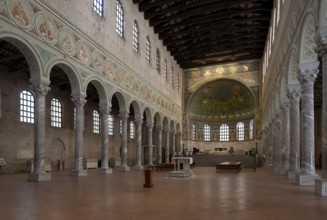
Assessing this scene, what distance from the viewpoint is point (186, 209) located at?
7773 mm

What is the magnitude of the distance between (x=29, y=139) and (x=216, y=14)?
1965cm

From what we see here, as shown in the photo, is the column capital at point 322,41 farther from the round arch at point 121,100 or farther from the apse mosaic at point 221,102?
the apse mosaic at point 221,102

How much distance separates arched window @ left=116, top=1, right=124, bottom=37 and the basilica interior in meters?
0.16

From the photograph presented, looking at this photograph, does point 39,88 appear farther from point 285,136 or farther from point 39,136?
point 285,136

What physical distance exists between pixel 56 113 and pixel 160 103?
11.7 metres

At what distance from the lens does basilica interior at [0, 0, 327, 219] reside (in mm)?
9867

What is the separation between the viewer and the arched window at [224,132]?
4928 cm

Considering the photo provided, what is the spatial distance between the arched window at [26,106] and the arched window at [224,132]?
3143 cm

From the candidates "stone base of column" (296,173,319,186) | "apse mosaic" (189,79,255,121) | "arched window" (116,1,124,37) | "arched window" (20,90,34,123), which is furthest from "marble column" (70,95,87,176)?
"apse mosaic" (189,79,255,121)

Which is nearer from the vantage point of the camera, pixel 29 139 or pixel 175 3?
pixel 29 139

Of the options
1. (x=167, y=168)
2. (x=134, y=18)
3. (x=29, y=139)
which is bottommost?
(x=167, y=168)

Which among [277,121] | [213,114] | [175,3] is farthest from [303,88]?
[213,114]

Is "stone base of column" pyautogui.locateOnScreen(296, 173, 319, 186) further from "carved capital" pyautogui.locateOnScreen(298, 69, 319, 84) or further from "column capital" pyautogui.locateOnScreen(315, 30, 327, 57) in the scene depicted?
"column capital" pyautogui.locateOnScreen(315, 30, 327, 57)

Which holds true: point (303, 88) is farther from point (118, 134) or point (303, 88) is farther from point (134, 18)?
point (118, 134)
